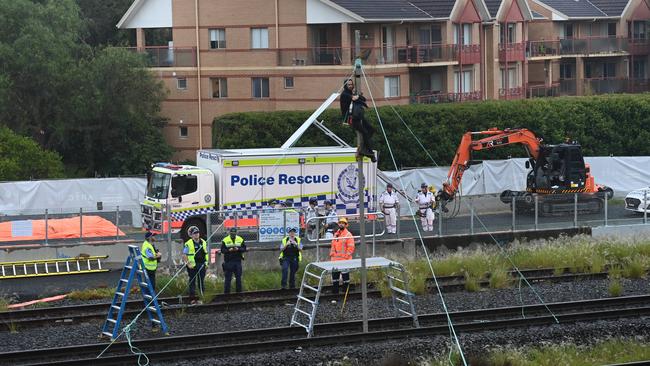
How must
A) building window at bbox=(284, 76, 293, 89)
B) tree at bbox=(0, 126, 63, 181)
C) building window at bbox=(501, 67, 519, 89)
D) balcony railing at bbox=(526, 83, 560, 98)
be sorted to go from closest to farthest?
tree at bbox=(0, 126, 63, 181) → building window at bbox=(284, 76, 293, 89) → building window at bbox=(501, 67, 519, 89) → balcony railing at bbox=(526, 83, 560, 98)

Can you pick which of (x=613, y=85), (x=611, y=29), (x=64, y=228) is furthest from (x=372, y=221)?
(x=611, y=29)

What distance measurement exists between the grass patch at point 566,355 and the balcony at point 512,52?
41643mm

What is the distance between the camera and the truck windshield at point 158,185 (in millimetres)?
32969

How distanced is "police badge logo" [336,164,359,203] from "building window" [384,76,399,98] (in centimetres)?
1803

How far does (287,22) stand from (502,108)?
10.4 meters

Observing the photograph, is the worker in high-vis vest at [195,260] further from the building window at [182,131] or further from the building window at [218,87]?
the building window at [182,131]

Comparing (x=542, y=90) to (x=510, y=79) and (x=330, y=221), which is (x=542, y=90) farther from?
(x=330, y=221)

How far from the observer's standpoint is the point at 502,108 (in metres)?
48.3

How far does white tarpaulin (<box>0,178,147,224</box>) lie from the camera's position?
38656 mm

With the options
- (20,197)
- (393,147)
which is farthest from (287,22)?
(20,197)

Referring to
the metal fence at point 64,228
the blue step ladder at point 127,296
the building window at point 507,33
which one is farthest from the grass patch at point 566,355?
the building window at point 507,33

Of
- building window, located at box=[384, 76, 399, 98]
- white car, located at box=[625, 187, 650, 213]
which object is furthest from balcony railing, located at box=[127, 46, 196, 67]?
white car, located at box=[625, 187, 650, 213]

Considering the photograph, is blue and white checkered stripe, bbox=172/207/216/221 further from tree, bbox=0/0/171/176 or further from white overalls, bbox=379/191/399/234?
tree, bbox=0/0/171/176

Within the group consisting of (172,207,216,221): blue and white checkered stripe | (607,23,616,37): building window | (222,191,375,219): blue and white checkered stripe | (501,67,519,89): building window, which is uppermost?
(607,23,616,37): building window
